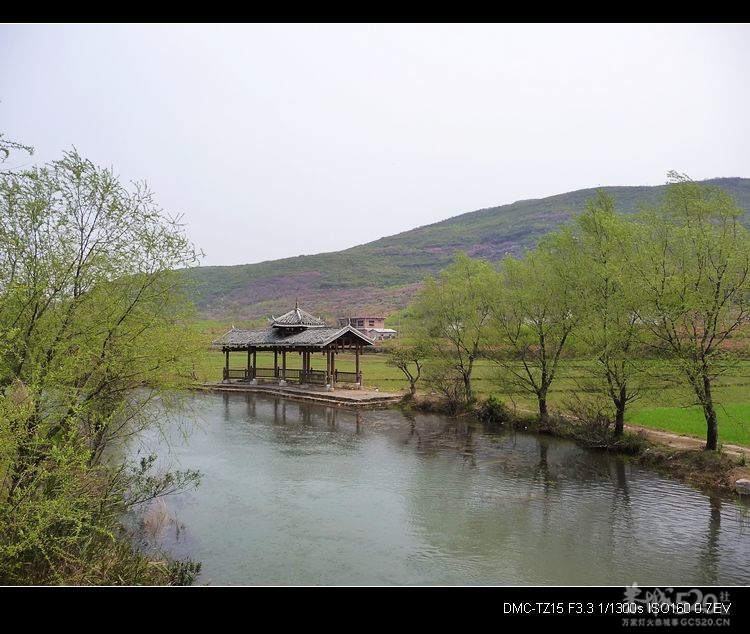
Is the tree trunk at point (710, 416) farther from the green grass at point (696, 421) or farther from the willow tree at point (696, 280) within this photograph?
the green grass at point (696, 421)

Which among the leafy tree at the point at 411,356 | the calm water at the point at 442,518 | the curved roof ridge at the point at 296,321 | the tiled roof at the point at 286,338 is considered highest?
A: the curved roof ridge at the point at 296,321

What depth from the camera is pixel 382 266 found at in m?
111

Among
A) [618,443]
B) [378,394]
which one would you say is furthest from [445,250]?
[618,443]

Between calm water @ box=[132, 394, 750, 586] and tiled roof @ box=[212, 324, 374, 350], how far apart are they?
11.0 meters

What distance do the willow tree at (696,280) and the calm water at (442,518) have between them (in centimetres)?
347

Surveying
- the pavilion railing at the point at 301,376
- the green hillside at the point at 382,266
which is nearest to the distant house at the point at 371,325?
the green hillside at the point at 382,266

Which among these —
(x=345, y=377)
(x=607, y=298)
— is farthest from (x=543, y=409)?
(x=345, y=377)

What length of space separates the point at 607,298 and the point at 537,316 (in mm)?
3653

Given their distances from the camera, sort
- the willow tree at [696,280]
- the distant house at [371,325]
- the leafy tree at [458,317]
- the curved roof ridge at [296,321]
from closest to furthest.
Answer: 1. the willow tree at [696,280]
2. the leafy tree at [458,317]
3. the curved roof ridge at [296,321]
4. the distant house at [371,325]

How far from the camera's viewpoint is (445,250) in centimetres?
11619

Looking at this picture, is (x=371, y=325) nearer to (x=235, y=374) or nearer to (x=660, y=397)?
(x=235, y=374)

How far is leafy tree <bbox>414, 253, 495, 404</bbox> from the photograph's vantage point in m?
24.7

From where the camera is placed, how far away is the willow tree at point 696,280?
1384cm
